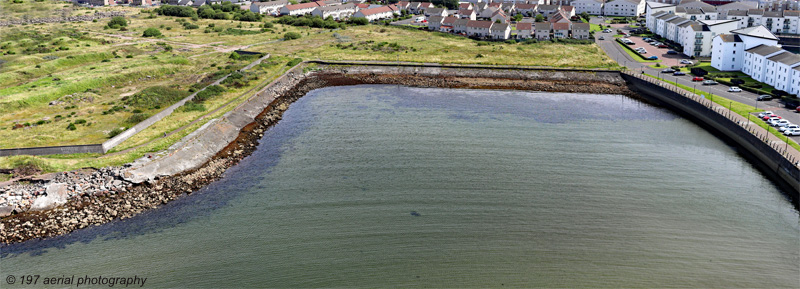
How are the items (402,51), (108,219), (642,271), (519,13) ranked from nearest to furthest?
(642,271) → (108,219) → (402,51) → (519,13)

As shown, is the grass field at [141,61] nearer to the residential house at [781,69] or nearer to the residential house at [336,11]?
the residential house at [336,11]

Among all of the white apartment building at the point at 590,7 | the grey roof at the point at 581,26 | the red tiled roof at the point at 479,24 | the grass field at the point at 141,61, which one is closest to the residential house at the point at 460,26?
the red tiled roof at the point at 479,24

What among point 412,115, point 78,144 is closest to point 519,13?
point 412,115

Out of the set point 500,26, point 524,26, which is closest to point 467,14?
point 500,26

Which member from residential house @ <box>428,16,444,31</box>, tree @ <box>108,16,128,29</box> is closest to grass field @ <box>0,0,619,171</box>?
tree @ <box>108,16,128,29</box>

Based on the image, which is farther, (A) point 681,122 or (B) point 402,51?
(B) point 402,51

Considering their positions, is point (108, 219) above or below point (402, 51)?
below

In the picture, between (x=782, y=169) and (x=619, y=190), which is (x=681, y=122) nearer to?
(x=782, y=169)
